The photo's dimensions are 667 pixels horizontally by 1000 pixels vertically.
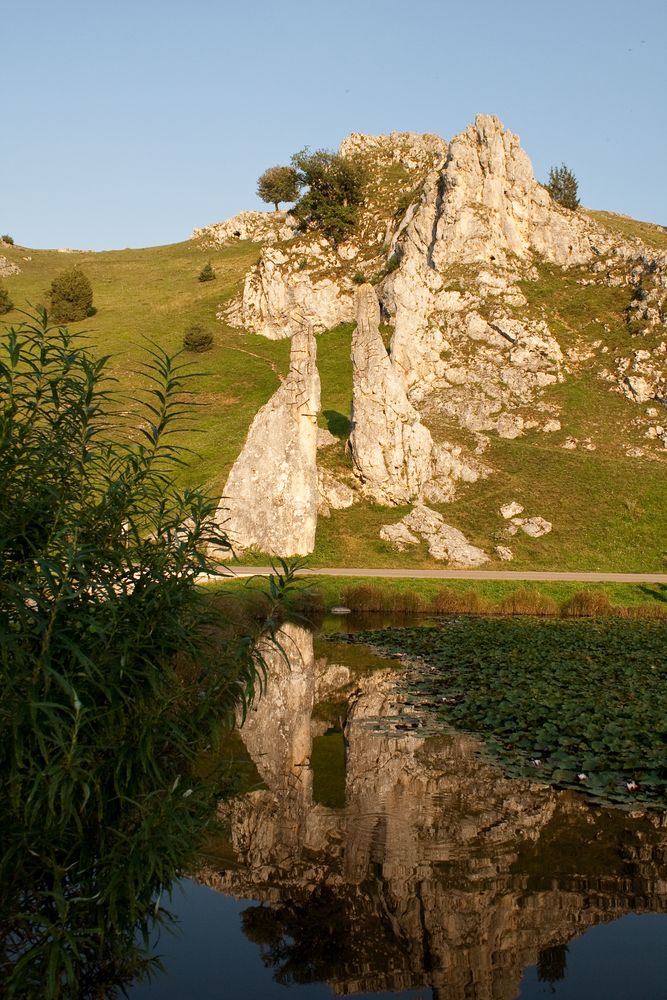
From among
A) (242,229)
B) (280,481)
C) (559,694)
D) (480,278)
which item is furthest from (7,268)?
(559,694)

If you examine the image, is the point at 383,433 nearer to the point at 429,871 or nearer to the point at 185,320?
the point at 185,320

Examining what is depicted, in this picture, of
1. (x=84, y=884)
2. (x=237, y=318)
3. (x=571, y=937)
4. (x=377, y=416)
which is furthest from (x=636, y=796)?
(x=237, y=318)

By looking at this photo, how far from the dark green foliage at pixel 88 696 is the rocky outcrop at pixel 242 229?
10629 centimetres

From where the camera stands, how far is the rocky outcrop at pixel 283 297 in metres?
79.7

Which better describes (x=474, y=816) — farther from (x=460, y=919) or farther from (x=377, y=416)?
(x=377, y=416)

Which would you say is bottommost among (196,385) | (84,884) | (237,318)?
(84,884)

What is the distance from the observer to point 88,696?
6887 mm

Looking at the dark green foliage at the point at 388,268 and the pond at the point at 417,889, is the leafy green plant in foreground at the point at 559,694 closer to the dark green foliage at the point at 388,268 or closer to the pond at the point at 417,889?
the pond at the point at 417,889

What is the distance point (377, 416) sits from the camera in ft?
169

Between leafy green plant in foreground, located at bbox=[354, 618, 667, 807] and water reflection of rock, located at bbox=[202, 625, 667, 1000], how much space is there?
986mm

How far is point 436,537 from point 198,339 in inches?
1474

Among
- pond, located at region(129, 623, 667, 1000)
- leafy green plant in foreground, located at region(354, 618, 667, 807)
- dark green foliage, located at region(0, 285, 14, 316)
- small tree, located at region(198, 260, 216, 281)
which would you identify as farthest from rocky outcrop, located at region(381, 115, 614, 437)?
pond, located at region(129, 623, 667, 1000)

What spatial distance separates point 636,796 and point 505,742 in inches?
131

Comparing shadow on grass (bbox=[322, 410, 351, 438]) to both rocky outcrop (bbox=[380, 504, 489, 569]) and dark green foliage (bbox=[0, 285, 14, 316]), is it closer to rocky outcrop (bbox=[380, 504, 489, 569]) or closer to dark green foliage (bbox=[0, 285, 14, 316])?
rocky outcrop (bbox=[380, 504, 489, 569])
